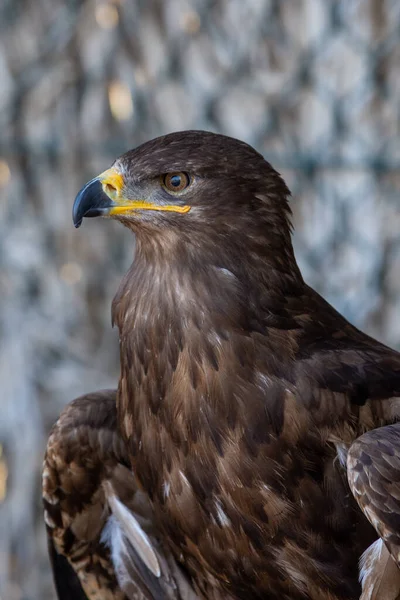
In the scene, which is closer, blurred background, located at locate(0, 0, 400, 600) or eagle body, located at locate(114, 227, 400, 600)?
eagle body, located at locate(114, 227, 400, 600)

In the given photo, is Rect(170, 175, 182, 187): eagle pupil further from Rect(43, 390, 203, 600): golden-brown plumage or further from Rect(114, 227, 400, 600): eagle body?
Rect(43, 390, 203, 600): golden-brown plumage

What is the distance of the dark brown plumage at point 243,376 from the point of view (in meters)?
1.89

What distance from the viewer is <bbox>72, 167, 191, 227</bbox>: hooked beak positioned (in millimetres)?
1938

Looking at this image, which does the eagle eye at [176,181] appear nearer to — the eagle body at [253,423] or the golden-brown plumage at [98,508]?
the eagle body at [253,423]

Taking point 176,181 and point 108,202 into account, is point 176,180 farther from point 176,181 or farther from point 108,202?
point 108,202

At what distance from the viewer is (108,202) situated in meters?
1.95

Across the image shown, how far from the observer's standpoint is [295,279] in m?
2.02

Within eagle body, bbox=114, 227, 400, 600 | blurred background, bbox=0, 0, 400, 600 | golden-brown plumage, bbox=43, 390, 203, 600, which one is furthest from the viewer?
blurred background, bbox=0, 0, 400, 600

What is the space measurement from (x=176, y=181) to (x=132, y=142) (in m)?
1.78

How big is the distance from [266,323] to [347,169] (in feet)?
7.13

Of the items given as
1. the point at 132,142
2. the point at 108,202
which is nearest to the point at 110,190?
the point at 108,202

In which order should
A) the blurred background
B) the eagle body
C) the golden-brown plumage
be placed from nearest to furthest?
the eagle body, the golden-brown plumage, the blurred background

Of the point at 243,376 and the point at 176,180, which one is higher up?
the point at 176,180

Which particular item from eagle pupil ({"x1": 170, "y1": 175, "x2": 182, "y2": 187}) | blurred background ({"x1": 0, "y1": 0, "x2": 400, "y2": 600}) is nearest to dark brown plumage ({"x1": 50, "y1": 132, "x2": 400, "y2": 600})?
eagle pupil ({"x1": 170, "y1": 175, "x2": 182, "y2": 187})
